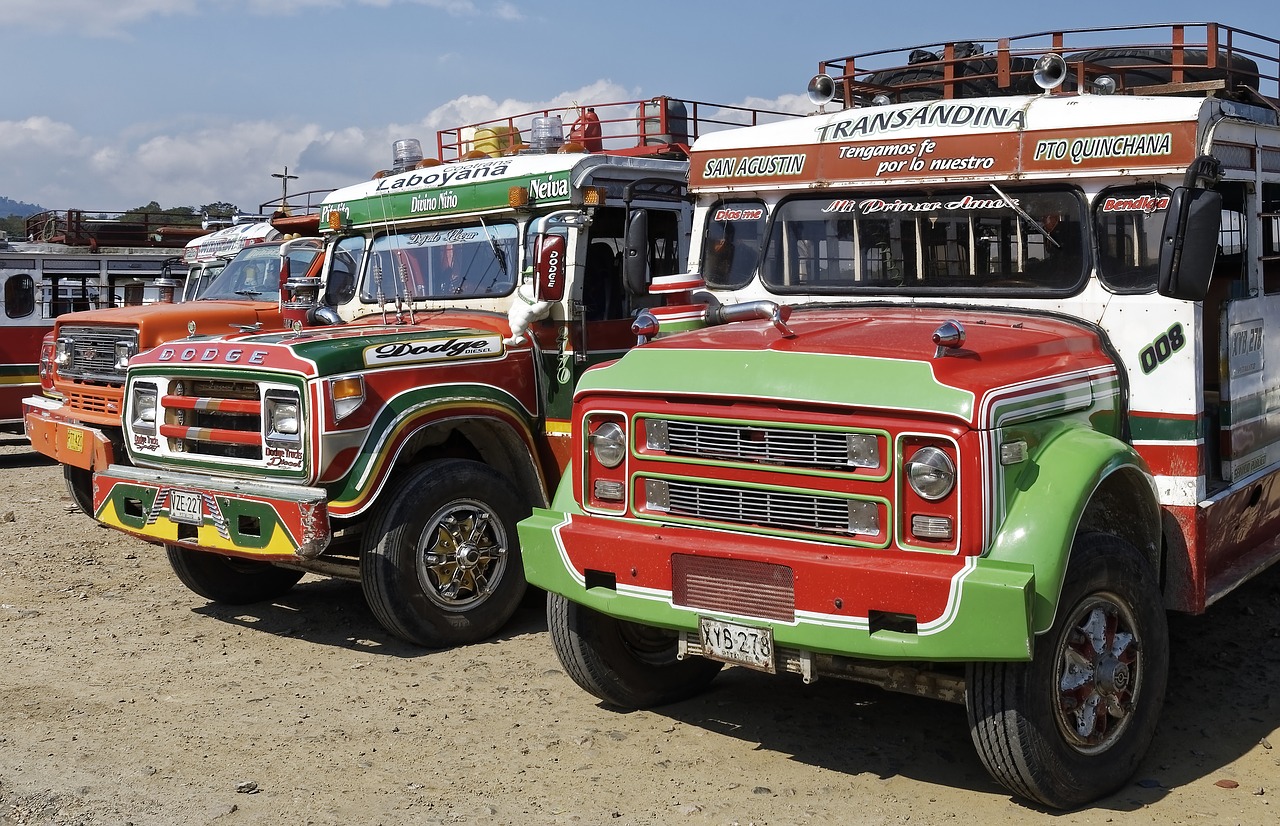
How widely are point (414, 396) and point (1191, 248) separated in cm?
375

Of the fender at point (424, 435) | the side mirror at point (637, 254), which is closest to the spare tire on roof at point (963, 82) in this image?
the side mirror at point (637, 254)

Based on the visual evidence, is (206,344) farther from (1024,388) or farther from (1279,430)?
(1279,430)

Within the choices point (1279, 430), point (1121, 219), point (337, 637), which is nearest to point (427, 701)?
point (337, 637)

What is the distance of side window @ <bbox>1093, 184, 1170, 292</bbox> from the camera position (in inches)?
208

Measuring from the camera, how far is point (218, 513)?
6699 millimetres

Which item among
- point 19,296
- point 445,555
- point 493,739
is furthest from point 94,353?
point 19,296

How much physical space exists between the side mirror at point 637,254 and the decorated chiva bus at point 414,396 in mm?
11

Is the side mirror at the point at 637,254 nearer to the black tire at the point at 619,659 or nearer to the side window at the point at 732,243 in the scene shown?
the side window at the point at 732,243

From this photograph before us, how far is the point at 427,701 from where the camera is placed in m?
6.09

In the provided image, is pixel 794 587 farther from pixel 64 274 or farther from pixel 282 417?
pixel 64 274

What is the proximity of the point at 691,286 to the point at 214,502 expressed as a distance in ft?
8.68

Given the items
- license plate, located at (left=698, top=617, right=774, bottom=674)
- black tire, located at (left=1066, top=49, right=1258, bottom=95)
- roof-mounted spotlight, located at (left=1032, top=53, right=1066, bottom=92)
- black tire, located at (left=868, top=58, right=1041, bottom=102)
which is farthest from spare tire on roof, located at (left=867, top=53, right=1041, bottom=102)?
license plate, located at (left=698, top=617, right=774, bottom=674)

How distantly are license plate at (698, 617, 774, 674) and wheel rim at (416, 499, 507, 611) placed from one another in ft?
7.88

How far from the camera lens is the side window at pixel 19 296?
15.6 meters
